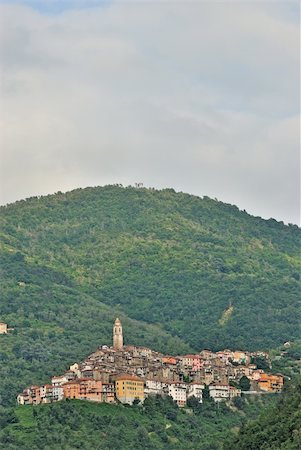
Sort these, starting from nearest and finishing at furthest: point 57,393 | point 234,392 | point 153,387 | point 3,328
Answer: point 57,393 < point 153,387 < point 234,392 < point 3,328

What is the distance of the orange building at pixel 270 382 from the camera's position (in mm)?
89562

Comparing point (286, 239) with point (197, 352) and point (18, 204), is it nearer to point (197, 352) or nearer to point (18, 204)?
point (18, 204)

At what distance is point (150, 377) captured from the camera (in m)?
88.0

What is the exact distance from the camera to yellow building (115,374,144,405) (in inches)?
3300

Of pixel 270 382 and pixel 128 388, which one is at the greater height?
pixel 270 382

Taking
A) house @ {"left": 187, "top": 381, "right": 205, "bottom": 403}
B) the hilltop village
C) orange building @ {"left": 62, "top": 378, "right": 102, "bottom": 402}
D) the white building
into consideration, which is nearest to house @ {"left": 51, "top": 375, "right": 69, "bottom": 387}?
the hilltop village

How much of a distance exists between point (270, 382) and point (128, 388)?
372 inches

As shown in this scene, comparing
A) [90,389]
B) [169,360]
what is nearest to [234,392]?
[169,360]

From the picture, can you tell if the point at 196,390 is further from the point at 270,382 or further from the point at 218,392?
the point at 270,382

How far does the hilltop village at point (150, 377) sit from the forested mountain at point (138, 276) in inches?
91.6

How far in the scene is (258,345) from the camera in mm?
102312

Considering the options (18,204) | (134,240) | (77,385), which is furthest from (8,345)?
(18,204)

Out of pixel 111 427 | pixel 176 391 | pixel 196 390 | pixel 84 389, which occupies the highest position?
pixel 196 390

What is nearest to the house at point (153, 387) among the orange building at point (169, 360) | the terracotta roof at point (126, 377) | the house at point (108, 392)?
the terracotta roof at point (126, 377)
